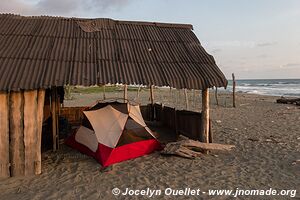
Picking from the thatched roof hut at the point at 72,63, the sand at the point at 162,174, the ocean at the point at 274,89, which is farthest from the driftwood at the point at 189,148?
the ocean at the point at 274,89

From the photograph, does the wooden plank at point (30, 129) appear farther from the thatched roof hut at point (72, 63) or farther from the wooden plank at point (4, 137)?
the wooden plank at point (4, 137)

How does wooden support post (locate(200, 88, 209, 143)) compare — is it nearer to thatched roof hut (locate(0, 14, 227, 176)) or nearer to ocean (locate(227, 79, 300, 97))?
thatched roof hut (locate(0, 14, 227, 176))

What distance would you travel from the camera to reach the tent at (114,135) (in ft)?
26.9

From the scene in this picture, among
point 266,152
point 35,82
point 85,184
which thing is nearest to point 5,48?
point 35,82

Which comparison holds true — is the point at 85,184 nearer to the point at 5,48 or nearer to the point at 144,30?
the point at 5,48

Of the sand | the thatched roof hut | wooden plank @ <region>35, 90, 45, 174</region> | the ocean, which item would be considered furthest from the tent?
the ocean

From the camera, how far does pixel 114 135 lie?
8414 mm

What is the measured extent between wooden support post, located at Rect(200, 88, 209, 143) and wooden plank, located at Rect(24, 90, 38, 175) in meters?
4.87

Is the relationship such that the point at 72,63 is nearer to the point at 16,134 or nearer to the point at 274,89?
the point at 16,134

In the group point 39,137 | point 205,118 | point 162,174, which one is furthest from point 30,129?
point 205,118

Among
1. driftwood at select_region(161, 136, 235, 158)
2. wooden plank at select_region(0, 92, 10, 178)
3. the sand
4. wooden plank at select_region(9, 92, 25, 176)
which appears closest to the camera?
the sand

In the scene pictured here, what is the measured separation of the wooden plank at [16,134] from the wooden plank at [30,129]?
0.09 meters

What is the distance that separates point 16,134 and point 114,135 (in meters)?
2.66

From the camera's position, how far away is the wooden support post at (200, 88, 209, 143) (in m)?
8.84
